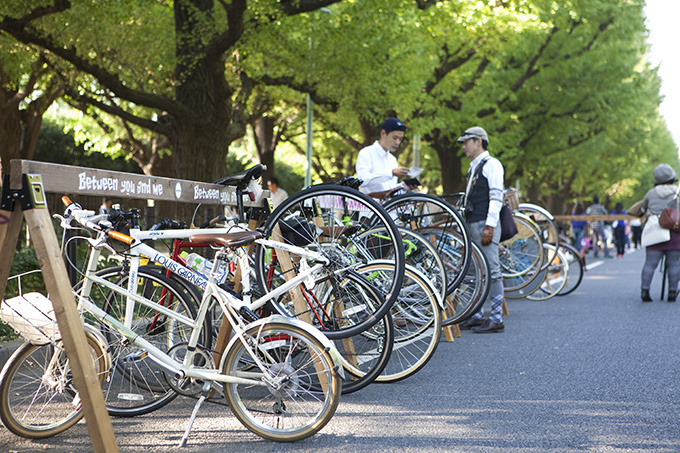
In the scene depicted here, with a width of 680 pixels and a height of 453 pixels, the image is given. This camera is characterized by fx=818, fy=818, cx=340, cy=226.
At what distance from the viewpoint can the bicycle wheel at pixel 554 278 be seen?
10961mm

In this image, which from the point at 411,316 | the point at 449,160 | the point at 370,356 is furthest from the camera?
the point at 449,160

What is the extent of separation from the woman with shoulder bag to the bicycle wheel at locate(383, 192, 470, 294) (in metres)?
4.85

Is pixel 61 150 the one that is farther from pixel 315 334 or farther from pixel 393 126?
pixel 315 334

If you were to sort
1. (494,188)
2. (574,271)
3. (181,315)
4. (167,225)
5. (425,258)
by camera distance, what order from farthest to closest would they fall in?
(574,271) → (494,188) → (425,258) → (167,225) → (181,315)

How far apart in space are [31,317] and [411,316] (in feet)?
8.66

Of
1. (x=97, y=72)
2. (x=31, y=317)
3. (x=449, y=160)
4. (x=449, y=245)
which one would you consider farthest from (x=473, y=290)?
(x=449, y=160)

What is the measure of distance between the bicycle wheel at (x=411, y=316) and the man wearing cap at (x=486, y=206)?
213cm

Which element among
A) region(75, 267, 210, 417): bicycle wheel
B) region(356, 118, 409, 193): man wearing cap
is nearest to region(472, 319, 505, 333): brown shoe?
region(356, 118, 409, 193): man wearing cap

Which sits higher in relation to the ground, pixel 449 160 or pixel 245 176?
pixel 449 160

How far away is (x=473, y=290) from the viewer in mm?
7223

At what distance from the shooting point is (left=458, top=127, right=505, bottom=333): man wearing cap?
25.5 ft

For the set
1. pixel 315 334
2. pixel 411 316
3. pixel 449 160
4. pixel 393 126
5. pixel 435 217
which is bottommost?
pixel 411 316

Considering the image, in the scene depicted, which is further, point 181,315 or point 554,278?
point 554,278

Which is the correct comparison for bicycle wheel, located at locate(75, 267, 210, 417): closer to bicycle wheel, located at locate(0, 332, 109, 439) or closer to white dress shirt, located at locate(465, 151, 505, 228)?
bicycle wheel, located at locate(0, 332, 109, 439)
